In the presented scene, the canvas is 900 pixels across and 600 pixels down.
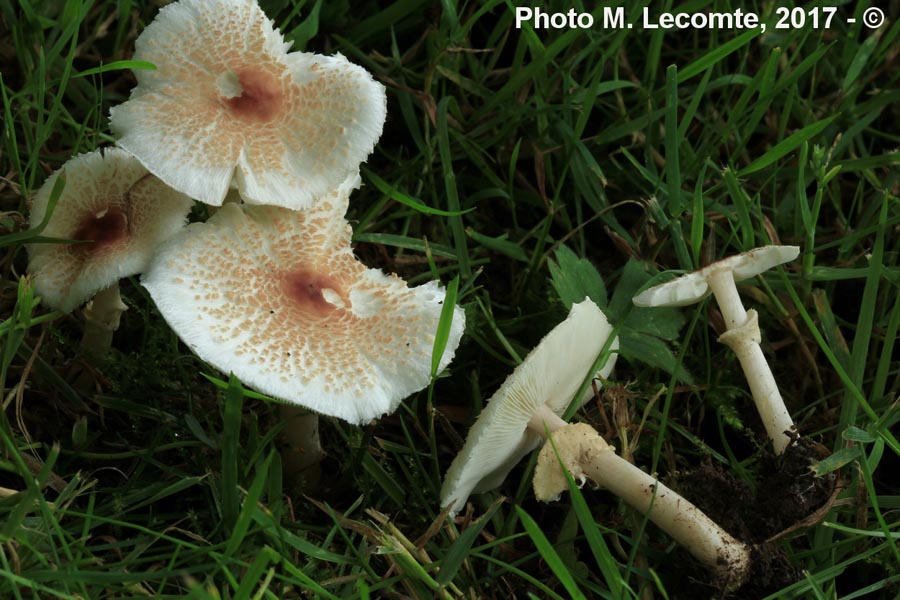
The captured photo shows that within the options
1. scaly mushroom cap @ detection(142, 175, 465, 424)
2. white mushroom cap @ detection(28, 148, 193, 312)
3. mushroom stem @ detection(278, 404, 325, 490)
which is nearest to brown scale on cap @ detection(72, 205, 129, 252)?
white mushroom cap @ detection(28, 148, 193, 312)

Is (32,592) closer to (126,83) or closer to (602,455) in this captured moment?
(602,455)

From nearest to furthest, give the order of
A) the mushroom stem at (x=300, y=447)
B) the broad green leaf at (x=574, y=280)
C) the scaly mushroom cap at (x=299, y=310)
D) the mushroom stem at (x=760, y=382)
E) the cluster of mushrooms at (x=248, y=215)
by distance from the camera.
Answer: the scaly mushroom cap at (x=299, y=310) < the cluster of mushrooms at (x=248, y=215) < the mushroom stem at (x=300, y=447) < the mushroom stem at (x=760, y=382) < the broad green leaf at (x=574, y=280)

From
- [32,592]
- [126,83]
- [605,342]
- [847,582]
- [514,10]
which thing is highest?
[514,10]

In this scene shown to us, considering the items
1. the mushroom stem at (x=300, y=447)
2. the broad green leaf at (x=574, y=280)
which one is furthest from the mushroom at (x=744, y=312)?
the mushroom stem at (x=300, y=447)

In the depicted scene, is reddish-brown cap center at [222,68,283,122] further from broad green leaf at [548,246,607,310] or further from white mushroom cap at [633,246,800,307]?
white mushroom cap at [633,246,800,307]

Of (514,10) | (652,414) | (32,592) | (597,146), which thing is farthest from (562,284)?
(32,592)

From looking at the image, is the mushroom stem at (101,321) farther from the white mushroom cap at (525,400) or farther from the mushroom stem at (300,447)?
the white mushroom cap at (525,400)

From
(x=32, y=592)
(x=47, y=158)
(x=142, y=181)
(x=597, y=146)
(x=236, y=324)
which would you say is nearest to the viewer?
(x=32, y=592)
